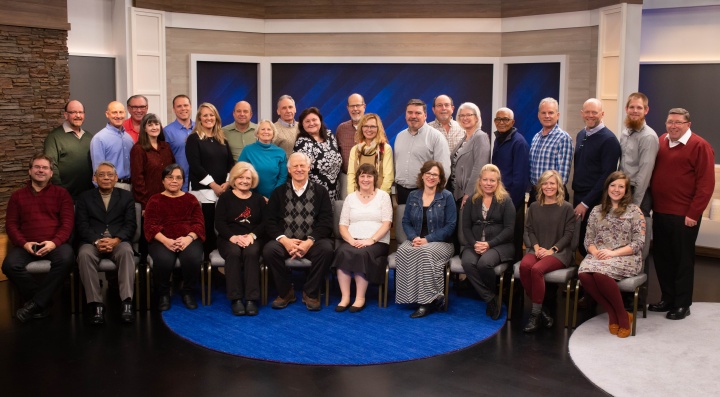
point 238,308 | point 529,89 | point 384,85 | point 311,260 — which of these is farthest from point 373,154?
point 529,89

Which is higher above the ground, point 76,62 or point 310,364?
point 76,62

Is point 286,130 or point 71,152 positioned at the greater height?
point 286,130

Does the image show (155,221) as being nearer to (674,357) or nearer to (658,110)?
(674,357)

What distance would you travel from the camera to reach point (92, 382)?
4.42 m

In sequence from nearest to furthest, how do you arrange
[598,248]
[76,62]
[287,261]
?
[598,248], [287,261], [76,62]

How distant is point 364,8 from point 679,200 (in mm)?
4612

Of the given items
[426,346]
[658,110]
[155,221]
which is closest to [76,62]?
[155,221]

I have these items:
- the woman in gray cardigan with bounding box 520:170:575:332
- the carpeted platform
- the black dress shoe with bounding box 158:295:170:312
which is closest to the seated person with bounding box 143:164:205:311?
the black dress shoe with bounding box 158:295:170:312

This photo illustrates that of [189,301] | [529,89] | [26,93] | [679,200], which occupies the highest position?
[529,89]

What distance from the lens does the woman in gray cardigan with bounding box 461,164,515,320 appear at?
570cm

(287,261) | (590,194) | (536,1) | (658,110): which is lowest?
(287,261)

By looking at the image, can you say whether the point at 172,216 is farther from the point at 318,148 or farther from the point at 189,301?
the point at 318,148

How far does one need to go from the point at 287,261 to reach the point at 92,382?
1.83 metres

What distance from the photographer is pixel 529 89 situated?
867 centimetres
